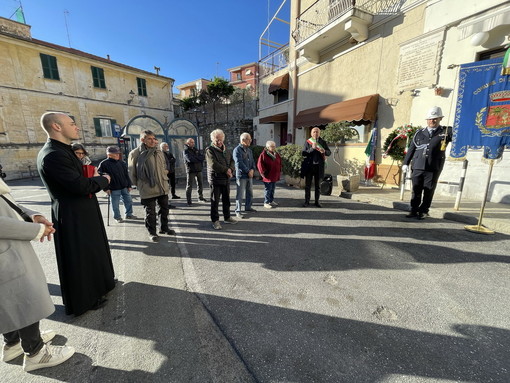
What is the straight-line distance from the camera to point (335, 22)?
888 centimetres

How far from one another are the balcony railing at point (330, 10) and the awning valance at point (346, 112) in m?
3.01

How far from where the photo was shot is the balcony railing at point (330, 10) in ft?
26.6

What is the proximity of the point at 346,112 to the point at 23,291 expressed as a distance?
9924mm

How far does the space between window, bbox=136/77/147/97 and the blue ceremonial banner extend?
23432 mm

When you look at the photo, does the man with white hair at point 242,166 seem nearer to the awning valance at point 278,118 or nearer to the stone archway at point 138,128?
the stone archway at point 138,128

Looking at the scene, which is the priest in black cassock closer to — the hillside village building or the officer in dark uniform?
the officer in dark uniform

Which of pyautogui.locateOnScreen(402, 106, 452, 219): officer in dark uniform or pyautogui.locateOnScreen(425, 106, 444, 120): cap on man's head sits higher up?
pyautogui.locateOnScreen(425, 106, 444, 120): cap on man's head

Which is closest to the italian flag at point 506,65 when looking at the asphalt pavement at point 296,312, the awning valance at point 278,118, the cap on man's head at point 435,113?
the cap on man's head at point 435,113

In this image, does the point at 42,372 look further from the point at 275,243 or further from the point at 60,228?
the point at 275,243

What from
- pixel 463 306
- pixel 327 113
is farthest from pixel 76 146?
pixel 327 113

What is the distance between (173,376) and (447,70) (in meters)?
9.26

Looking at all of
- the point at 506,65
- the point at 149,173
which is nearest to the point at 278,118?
the point at 506,65

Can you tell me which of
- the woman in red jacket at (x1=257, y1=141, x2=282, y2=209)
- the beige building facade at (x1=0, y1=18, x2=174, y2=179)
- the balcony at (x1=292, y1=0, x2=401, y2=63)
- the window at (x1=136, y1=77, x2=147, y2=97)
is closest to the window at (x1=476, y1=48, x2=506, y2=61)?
the balcony at (x1=292, y1=0, x2=401, y2=63)

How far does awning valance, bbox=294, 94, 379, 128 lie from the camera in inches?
330
